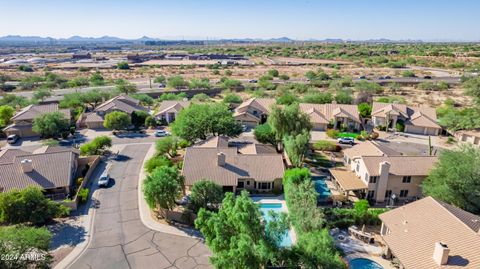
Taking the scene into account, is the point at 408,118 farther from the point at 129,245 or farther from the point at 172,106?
the point at 129,245

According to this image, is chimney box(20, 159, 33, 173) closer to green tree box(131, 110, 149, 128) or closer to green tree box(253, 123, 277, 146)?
green tree box(131, 110, 149, 128)

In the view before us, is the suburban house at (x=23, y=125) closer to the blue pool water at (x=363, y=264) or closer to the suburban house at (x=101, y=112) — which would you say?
the suburban house at (x=101, y=112)

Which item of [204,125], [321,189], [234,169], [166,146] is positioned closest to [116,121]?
[166,146]

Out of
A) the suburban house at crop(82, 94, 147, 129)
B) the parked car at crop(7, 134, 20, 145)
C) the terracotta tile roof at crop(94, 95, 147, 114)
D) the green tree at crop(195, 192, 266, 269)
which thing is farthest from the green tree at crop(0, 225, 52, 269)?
the terracotta tile roof at crop(94, 95, 147, 114)

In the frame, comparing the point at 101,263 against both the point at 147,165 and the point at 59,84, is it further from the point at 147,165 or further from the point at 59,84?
the point at 59,84

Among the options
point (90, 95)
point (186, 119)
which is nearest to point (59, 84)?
point (90, 95)
